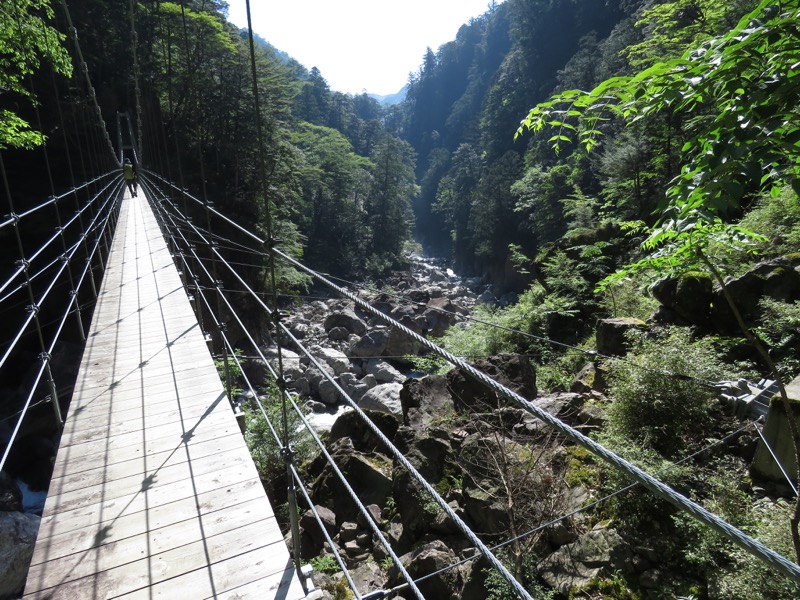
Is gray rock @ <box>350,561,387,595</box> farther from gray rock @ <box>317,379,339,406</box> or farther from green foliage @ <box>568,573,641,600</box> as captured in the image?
→ gray rock @ <box>317,379,339,406</box>

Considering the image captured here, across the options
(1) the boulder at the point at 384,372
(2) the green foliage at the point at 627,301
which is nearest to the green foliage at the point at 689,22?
(2) the green foliage at the point at 627,301

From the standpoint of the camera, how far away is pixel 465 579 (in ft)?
12.1

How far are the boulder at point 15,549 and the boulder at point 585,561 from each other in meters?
4.93

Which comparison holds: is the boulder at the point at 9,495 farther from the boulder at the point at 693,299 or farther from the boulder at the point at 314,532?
the boulder at the point at 693,299

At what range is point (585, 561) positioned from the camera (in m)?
3.40

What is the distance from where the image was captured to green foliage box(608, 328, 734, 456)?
3.96 meters

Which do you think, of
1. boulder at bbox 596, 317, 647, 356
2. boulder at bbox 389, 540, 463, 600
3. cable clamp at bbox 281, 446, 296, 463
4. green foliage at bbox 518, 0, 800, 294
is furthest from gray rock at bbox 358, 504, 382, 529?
green foliage at bbox 518, 0, 800, 294

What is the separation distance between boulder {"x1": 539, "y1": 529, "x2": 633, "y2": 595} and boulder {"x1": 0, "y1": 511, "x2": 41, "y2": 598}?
16.2ft

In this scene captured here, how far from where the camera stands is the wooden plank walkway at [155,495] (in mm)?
1683

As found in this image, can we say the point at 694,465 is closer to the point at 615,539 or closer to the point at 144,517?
the point at 615,539

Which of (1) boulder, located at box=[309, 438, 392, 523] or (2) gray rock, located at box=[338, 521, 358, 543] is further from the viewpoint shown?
(1) boulder, located at box=[309, 438, 392, 523]

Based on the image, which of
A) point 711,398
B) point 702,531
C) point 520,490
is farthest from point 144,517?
point 711,398

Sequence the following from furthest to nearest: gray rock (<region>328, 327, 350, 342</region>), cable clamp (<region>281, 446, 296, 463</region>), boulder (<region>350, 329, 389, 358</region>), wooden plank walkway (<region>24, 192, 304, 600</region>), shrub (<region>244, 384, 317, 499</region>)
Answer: gray rock (<region>328, 327, 350, 342</region>), boulder (<region>350, 329, 389, 358</region>), shrub (<region>244, 384, 317, 499</region>), cable clamp (<region>281, 446, 296, 463</region>), wooden plank walkway (<region>24, 192, 304, 600</region>)

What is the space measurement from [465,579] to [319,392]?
10610 mm
